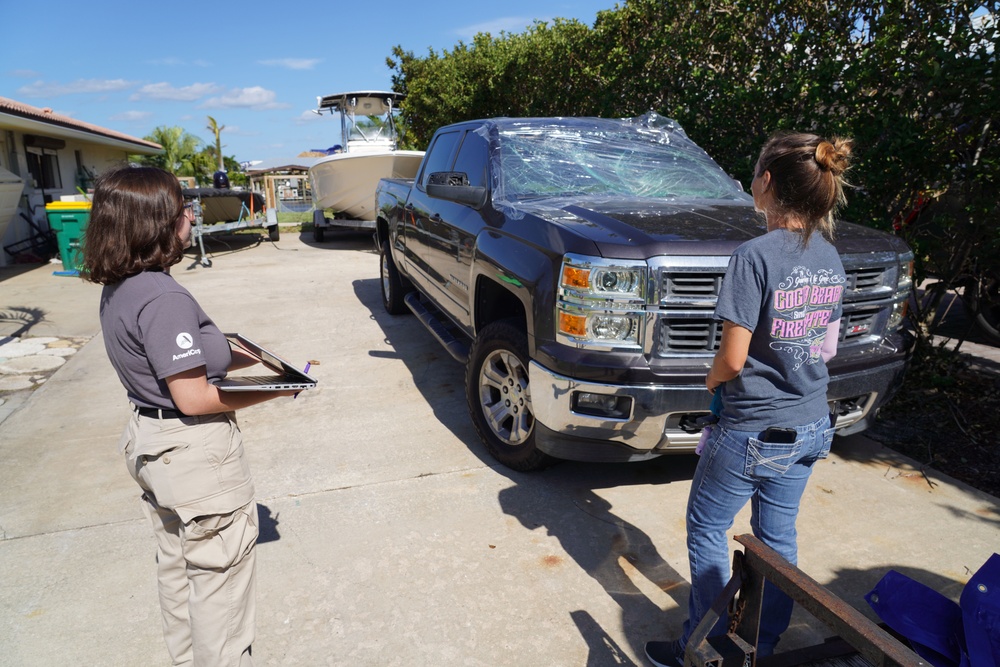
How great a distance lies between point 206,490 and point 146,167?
1006 mm

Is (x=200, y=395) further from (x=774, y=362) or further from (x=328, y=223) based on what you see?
(x=328, y=223)

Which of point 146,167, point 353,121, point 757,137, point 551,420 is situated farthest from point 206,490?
point 353,121

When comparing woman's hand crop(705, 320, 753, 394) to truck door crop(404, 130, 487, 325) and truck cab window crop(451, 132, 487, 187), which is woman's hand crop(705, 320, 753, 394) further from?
truck cab window crop(451, 132, 487, 187)

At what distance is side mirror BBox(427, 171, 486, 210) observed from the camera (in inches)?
167

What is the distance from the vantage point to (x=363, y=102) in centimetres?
1623

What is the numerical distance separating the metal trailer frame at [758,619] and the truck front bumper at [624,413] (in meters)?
1.29

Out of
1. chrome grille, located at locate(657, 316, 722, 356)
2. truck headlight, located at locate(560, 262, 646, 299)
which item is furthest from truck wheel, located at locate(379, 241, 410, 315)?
chrome grille, located at locate(657, 316, 722, 356)

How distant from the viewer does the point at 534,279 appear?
11.3ft

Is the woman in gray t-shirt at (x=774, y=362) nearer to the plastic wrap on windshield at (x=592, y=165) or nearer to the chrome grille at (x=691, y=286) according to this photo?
the chrome grille at (x=691, y=286)

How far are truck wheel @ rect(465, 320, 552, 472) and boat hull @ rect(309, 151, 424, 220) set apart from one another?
996 centimetres

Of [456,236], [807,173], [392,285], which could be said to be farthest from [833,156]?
[392,285]

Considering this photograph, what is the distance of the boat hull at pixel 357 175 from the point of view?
44.0 ft

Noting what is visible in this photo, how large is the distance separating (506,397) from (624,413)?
916 millimetres

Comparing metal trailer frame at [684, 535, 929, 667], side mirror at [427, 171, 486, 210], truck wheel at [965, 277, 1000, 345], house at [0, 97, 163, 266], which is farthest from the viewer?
house at [0, 97, 163, 266]
